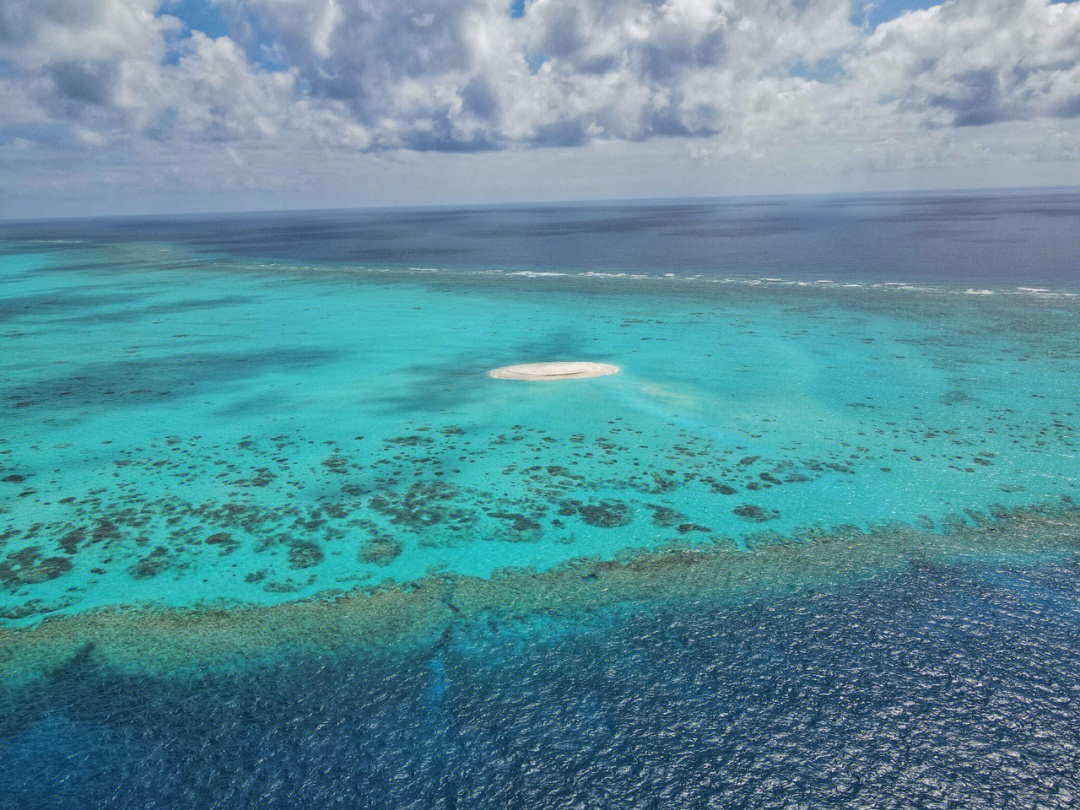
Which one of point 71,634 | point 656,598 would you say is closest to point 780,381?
point 656,598

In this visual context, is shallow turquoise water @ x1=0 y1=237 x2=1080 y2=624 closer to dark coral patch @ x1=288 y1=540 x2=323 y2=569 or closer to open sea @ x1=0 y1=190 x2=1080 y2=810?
dark coral patch @ x1=288 y1=540 x2=323 y2=569

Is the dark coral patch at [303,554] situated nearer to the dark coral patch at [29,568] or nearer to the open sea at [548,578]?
the open sea at [548,578]

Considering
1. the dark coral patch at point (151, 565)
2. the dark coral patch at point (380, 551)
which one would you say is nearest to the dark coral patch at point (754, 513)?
the dark coral patch at point (380, 551)

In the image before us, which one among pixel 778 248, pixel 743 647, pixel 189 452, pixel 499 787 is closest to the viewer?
pixel 499 787

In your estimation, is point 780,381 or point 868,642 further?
point 780,381

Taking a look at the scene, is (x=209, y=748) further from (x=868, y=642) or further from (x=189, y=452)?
(x=189, y=452)
